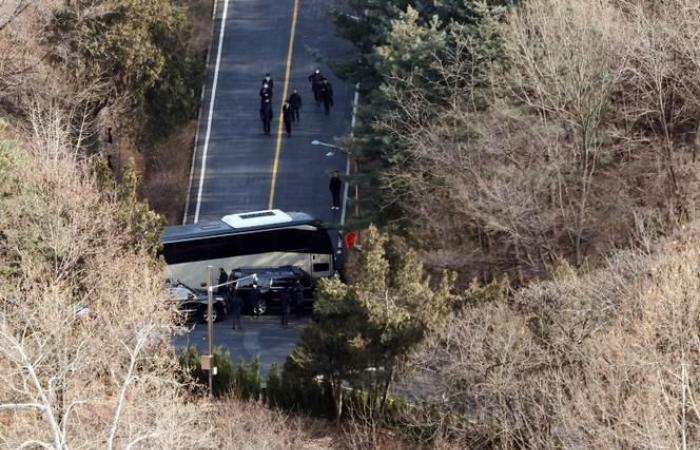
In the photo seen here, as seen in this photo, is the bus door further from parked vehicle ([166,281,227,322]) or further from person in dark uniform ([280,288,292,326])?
parked vehicle ([166,281,227,322])

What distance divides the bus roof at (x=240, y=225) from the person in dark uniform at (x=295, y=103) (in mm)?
7406

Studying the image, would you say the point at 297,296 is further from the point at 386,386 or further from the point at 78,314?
the point at 78,314

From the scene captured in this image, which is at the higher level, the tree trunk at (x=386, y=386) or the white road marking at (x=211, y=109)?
the white road marking at (x=211, y=109)

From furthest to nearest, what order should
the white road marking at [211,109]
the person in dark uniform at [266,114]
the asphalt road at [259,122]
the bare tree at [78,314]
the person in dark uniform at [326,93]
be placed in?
1. the person in dark uniform at [326,93]
2. the person in dark uniform at [266,114]
3. the white road marking at [211,109]
4. the asphalt road at [259,122]
5. the bare tree at [78,314]

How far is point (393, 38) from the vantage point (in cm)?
3869

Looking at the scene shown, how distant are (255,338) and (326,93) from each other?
13.3 meters

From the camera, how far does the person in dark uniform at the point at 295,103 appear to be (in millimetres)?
50094

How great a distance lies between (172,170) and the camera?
5025cm

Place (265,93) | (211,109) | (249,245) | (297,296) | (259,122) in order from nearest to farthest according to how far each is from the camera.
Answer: (297,296), (249,245), (265,93), (259,122), (211,109)

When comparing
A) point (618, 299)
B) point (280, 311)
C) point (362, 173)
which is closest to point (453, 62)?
point (362, 173)

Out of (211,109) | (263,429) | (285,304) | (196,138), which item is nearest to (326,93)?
(211,109)

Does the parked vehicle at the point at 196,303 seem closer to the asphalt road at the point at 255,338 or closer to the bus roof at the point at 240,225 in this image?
the asphalt road at the point at 255,338

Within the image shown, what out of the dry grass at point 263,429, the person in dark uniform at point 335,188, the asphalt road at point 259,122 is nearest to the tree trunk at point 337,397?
the dry grass at point 263,429

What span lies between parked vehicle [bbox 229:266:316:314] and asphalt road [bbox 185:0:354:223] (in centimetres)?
513
